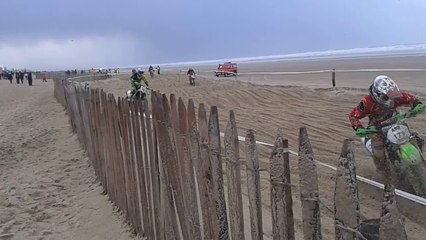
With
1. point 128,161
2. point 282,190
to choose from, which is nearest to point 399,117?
point 128,161

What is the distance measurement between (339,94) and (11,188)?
11.8 m

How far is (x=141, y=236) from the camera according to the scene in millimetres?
4574

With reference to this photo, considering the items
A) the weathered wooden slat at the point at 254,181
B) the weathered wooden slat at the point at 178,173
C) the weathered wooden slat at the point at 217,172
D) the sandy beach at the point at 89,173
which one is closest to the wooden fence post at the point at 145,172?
the sandy beach at the point at 89,173

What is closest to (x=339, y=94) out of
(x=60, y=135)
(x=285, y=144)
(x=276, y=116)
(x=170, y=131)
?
(x=276, y=116)

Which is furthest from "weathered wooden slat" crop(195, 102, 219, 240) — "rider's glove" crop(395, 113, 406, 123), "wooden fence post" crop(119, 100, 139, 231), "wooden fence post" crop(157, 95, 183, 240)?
"rider's glove" crop(395, 113, 406, 123)

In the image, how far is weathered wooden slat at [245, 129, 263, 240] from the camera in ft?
7.34

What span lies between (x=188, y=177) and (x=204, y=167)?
0.33m

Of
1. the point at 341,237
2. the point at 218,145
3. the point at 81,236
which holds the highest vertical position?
the point at 218,145

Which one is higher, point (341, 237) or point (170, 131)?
point (170, 131)

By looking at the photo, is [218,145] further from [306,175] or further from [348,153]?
[348,153]

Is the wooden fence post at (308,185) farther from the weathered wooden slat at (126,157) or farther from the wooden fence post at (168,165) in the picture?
the weathered wooden slat at (126,157)

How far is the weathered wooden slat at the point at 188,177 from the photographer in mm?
3051

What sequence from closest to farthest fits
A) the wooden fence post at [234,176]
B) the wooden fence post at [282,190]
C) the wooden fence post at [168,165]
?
the wooden fence post at [282,190]
the wooden fence post at [234,176]
the wooden fence post at [168,165]

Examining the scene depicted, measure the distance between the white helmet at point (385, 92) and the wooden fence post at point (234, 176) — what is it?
348 cm
